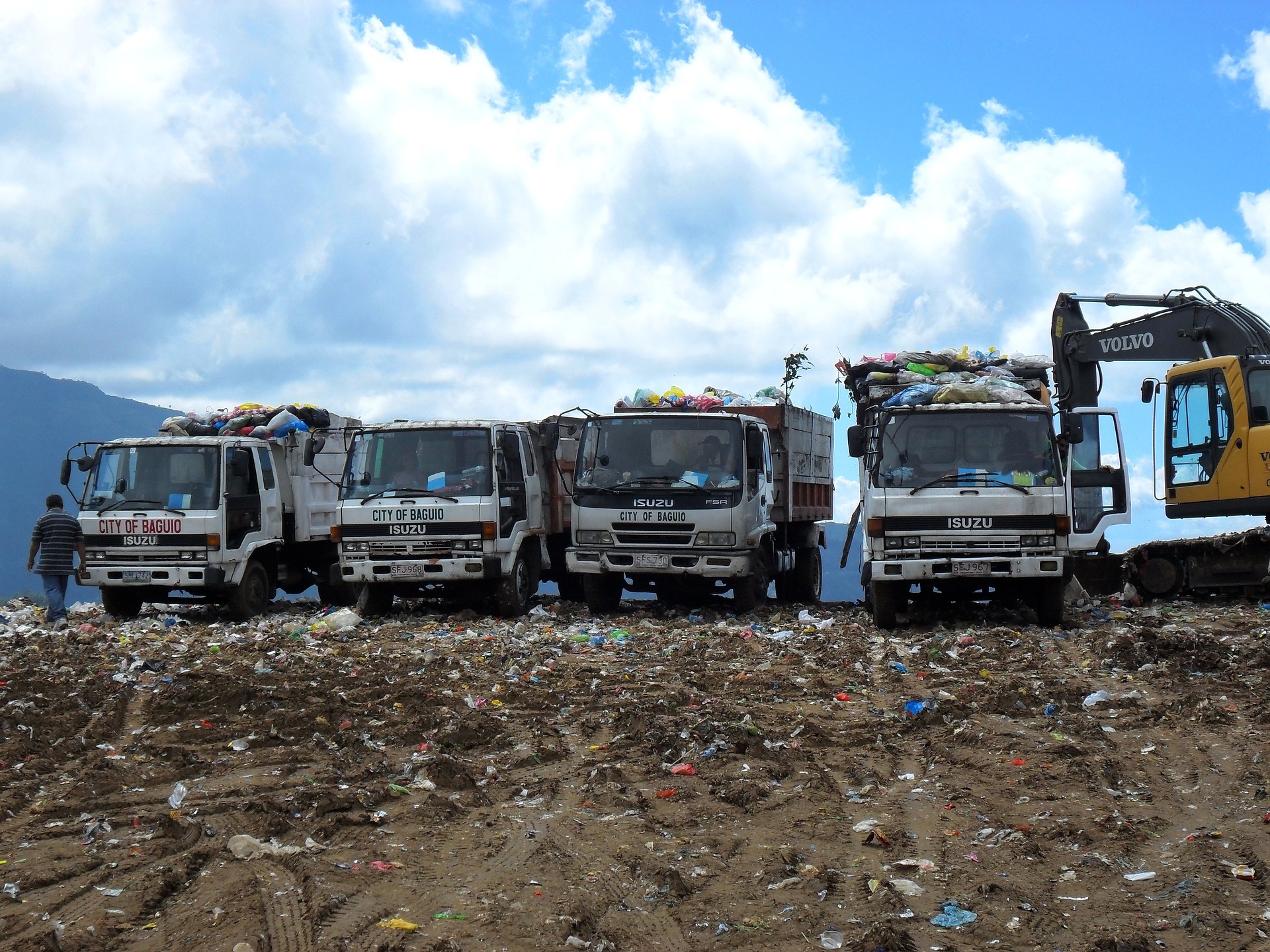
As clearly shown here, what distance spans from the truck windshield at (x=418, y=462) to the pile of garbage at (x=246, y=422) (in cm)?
245

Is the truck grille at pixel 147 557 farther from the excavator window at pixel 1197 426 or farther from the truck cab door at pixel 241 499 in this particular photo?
the excavator window at pixel 1197 426

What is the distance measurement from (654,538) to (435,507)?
255 cm

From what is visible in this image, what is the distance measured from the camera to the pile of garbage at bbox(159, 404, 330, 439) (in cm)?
1670

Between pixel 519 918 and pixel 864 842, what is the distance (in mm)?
1689

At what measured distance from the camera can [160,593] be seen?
52.1 feet

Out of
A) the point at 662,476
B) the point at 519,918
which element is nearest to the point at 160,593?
the point at 662,476

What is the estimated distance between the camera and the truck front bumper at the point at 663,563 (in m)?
14.2

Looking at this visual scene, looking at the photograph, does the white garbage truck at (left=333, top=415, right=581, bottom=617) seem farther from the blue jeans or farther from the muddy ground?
the blue jeans

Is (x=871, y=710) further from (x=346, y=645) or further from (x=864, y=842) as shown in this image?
(x=346, y=645)

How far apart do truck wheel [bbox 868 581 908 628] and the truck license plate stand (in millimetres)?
5156

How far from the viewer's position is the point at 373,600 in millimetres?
15406

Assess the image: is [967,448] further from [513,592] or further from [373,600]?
[373,600]

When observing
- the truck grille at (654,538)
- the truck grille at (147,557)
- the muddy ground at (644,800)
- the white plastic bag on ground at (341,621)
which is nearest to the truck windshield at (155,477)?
the truck grille at (147,557)

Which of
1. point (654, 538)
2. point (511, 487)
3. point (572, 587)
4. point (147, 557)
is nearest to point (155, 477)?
point (147, 557)
